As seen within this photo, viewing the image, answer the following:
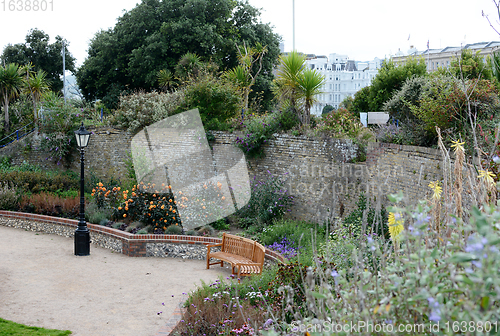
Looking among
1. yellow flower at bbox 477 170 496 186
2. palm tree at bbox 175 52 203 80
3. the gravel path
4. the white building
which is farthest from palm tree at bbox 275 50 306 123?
the white building

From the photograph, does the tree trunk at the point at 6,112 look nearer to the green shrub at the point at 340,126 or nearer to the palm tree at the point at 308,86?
the palm tree at the point at 308,86

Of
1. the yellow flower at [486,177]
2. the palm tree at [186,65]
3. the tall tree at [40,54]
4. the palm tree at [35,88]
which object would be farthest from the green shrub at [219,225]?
the tall tree at [40,54]

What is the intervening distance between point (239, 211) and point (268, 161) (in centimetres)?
164

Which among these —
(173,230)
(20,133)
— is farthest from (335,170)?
(20,133)

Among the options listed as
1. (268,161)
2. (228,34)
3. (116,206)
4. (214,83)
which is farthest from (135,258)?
(228,34)

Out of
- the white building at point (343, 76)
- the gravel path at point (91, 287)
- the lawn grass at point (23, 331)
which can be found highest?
the white building at point (343, 76)

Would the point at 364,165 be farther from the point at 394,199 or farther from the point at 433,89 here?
the point at 394,199

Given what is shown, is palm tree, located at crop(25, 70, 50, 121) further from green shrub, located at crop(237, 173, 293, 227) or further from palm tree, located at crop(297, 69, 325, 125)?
palm tree, located at crop(297, 69, 325, 125)

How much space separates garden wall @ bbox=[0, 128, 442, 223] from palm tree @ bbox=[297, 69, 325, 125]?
1.11 m

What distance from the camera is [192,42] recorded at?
21.9 m

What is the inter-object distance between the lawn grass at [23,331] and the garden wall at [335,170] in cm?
453

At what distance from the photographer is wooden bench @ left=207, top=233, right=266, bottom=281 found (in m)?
7.06

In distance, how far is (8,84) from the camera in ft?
67.3

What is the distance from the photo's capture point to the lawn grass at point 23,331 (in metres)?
5.00
